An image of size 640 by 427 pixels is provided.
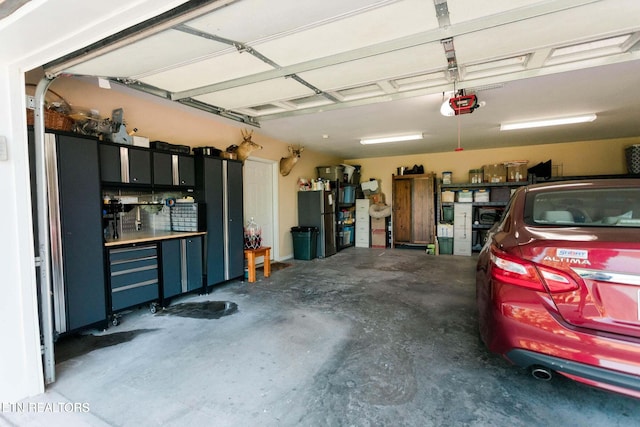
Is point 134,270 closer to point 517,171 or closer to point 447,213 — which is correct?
point 447,213

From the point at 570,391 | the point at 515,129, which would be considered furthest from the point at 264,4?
the point at 515,129

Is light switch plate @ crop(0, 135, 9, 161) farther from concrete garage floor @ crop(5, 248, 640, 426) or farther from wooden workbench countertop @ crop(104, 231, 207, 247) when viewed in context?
concrete garage floor @ crop(5, 248, 640, 426)

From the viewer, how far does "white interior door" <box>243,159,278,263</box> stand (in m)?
5.81

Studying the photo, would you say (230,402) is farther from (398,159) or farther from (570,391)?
(398,159)

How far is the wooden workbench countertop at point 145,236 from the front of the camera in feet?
10.3

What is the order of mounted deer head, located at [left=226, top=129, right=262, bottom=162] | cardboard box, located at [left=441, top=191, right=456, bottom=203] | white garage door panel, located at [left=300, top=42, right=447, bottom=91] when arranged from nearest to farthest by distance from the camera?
1. white garage door panel, located at [left=300, top=42, right=447, bottom=91]
2. mounted deer head, located at [left=226, top=129, right=262, bottom=162]
3. cardboard box, located at [left=441, top=191, right=456, bottom=203]

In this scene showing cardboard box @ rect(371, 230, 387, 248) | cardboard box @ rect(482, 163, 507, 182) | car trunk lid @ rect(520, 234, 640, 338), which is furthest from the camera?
cardboard box @ rect(371, 230, 387, 248)

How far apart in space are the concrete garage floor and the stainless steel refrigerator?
3.17 metres

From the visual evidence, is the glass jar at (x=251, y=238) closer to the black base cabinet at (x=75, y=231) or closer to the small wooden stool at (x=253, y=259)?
the small wooden stool at (x=253, y=259)

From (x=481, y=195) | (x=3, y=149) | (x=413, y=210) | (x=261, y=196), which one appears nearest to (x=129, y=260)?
(x=3, y=149)

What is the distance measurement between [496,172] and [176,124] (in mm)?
6917

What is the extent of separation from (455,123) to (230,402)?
513cm

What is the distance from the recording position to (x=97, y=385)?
2098mm

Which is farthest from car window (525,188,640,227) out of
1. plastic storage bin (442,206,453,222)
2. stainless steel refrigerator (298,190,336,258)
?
plastic storage bin (442,206,453,222)
